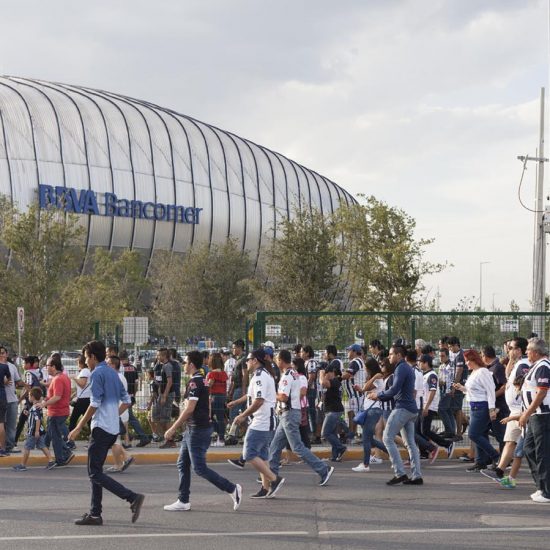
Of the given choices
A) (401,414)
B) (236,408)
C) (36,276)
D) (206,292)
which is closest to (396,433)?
(401,414)

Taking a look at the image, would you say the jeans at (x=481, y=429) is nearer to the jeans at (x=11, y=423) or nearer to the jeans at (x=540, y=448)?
the jeans at (x=540, y=448)

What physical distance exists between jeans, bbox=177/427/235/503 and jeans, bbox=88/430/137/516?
0.78 metres

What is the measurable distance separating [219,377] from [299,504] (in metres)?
6.13

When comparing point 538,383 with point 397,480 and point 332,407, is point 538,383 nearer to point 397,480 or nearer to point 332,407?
point 397,480

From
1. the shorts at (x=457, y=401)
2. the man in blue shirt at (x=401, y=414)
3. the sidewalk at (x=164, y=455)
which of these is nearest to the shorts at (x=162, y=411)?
the sidewalk at (x=164, y=455)

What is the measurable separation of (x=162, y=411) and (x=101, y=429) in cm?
762

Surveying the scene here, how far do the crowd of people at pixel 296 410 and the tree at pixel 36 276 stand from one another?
31.3 ft

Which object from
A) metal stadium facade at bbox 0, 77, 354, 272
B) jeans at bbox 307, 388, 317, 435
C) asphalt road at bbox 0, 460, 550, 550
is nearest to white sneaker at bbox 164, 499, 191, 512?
asphalt road at bbox 0, 460, 550, 550

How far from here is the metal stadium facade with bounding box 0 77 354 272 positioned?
5666 cm

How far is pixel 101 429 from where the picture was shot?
29.8 feet

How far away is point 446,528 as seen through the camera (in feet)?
28.8

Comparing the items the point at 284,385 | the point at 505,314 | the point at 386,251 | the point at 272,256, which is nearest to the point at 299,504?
the point at 284,385

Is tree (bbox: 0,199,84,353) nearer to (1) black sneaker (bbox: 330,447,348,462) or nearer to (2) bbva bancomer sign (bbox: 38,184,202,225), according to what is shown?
(1) black sneaker (bbox: 330,447,348,462)

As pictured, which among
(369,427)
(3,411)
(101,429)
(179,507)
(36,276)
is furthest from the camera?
(36,276)
